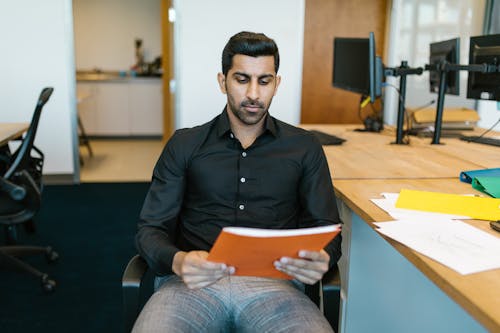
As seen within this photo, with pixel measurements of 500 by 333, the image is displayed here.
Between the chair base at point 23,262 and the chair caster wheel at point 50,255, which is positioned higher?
the chair base at point 23,262

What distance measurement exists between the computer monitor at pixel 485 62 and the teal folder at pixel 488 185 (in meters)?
0.99

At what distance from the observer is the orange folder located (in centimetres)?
101

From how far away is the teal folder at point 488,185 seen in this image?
1.63m

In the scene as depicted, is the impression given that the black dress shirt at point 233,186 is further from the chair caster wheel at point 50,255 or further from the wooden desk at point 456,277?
the chair caster wheel at point 50,255

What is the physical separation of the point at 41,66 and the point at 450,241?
170 inches

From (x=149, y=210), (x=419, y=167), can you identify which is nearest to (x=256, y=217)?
(x=149, y=210)

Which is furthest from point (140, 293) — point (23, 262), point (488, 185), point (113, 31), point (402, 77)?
point (113, 31)

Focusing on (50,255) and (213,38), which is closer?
(50,255)

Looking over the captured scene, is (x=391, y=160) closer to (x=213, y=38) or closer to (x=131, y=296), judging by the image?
(x=131, y=296)

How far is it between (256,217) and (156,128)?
6.04m

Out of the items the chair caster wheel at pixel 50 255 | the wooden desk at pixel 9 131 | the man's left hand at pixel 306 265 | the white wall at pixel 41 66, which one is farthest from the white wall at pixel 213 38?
the man's left hand at pixel 306 265

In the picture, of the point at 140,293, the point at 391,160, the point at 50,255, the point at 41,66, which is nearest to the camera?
the point at 140,293

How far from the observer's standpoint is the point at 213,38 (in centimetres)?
480

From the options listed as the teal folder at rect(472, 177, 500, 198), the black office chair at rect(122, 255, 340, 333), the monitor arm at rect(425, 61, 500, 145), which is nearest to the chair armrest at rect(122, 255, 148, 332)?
the black office chair at rect(122, 255, 340, 333)
